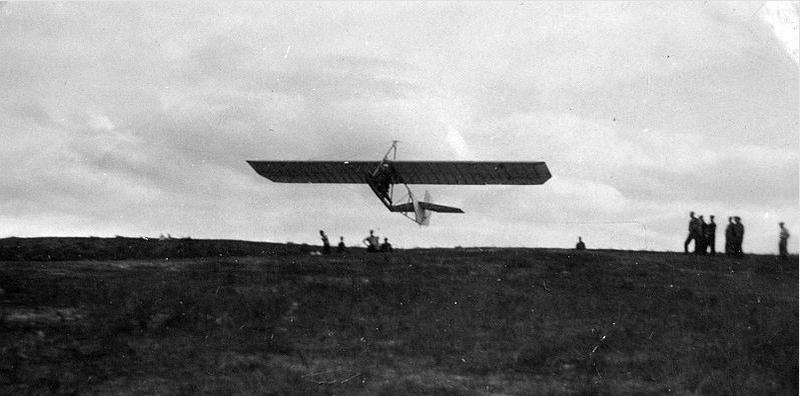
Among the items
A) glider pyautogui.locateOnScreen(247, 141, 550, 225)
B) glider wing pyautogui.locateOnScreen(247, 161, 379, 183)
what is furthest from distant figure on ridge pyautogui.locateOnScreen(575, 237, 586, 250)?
glider wing pyautogui.locateOnScreen(247, 161, 379, 183)

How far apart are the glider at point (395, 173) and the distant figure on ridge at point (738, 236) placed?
7.41 metres

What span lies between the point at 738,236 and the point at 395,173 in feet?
46.8

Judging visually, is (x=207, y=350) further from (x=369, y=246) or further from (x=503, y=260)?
(x=369, y=246)

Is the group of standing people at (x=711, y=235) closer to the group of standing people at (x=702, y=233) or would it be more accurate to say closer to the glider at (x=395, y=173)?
the group of standing people at (x=702, y=233)

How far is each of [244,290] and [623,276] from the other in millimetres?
9513

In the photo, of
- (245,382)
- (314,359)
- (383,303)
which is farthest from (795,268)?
(245,382)

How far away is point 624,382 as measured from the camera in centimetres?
1095

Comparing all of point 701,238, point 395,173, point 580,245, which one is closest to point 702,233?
point 701,238

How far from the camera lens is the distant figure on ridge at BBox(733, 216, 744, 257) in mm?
21844

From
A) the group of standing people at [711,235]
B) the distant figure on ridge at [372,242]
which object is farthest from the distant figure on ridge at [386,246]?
the group of standing people at [711,235]

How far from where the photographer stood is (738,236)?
21969 millimetres

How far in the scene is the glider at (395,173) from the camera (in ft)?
91.4

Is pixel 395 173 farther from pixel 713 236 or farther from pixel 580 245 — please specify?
pixel 713 236

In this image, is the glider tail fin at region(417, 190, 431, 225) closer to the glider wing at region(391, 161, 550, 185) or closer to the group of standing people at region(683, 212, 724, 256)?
the glider wing at region(391, 161, 550, 185)
